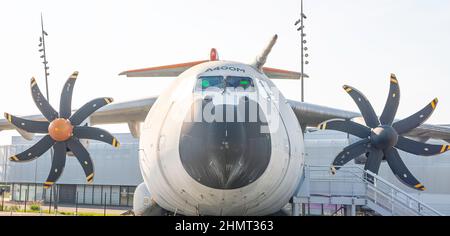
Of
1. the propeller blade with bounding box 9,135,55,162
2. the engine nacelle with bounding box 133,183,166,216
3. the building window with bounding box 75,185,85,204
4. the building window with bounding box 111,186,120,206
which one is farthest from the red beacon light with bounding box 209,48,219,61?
the building window with bounding box 75,185,85,204

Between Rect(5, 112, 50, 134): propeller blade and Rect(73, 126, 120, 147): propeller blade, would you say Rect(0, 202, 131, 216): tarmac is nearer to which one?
Rect(5, 112, 50, 134): propeller blade

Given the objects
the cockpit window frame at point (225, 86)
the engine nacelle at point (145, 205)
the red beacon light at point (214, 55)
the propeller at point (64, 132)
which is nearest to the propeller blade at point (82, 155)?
the propeller at point (64, 132)

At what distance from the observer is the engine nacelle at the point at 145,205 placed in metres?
8.32

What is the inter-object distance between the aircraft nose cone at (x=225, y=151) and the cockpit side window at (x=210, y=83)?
916mm

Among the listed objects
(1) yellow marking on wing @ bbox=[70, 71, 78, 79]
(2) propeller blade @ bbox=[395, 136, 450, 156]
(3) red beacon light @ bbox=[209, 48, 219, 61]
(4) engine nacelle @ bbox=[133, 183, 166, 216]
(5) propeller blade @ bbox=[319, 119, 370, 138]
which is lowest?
(4) engine nacelle @ bbox=[133, 183, 166, 216]

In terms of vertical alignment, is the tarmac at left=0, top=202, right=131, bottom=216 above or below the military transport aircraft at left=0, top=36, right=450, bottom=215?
below

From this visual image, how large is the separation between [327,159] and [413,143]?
11811 millimetres

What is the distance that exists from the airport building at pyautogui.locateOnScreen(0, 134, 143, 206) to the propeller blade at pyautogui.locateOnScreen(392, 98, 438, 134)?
19899mm

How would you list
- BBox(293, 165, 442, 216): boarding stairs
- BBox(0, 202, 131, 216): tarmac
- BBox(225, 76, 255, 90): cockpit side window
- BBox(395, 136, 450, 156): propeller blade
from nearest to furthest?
BBox(225, 76, 255, 90): cockpit side window
BBox(293, 165, 442, 216): boarding stairs
BBox(395, 136, 450, 156): propeller blade
BBox(0, 202, 131, 216): tarmac

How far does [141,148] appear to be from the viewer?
7219 mm

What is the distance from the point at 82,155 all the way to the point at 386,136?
8131 millimetres

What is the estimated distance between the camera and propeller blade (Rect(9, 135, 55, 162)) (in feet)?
38.0

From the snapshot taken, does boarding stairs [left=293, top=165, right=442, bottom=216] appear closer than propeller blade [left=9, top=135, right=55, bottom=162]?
Yes
